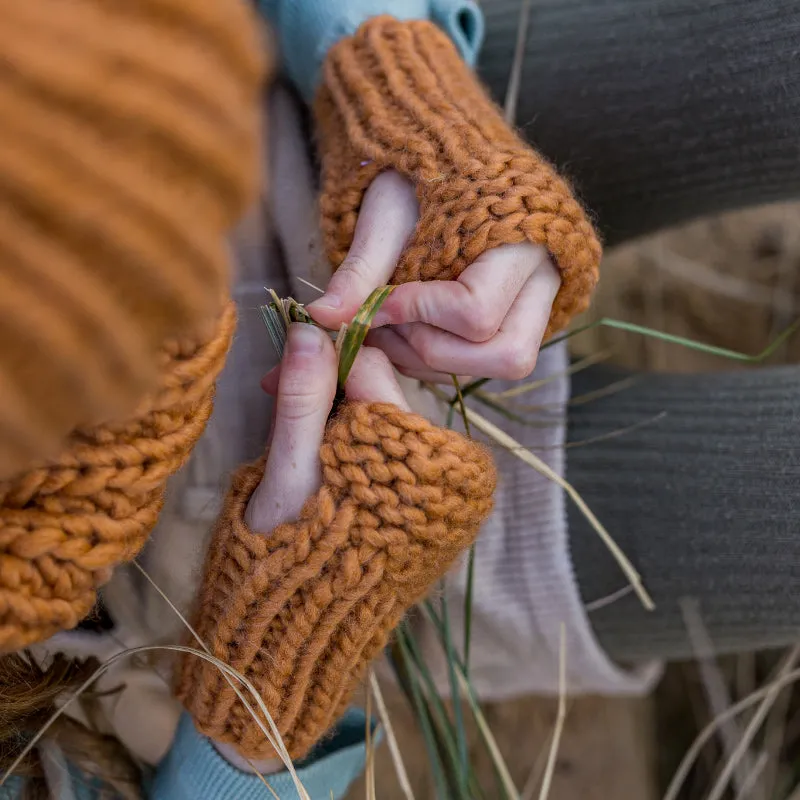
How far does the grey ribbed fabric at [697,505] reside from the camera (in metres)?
0.63

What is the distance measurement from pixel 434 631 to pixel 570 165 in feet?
1.44

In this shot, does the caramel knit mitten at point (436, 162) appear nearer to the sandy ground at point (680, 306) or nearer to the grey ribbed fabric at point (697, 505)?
the grey ribbed fabric at point (697, 505)

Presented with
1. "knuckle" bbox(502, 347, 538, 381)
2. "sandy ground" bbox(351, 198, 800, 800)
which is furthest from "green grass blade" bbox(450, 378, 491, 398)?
"sandy ground" bbox(351, 198, 800, 800)

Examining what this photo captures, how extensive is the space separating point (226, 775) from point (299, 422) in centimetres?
28

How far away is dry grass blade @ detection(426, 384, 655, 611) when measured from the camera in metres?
0.63

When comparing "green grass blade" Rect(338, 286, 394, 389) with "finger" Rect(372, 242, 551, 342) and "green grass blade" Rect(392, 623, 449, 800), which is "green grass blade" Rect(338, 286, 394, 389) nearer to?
"finger" Rect(372, 242, 551, 342)

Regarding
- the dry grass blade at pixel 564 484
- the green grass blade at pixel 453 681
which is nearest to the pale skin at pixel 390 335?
the dry grass blade at pixel 564 484

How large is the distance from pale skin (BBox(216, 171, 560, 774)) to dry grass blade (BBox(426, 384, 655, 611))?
0.44 feet

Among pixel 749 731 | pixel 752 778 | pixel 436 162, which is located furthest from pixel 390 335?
pixel 752 778

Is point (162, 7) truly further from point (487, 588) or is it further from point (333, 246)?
point (487, 588)

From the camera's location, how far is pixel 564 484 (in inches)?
25.2

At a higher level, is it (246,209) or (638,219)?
(638,219)

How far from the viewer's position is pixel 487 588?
687mm

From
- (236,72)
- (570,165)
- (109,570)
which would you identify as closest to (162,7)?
(236,72)
